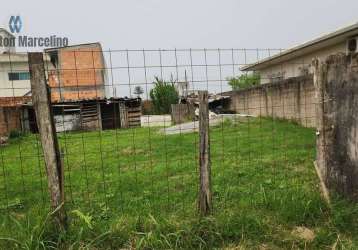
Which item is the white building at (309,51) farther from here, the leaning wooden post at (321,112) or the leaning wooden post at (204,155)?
the leaning wooden post at (204,155)

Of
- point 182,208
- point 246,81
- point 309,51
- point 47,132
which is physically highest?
point 309,51

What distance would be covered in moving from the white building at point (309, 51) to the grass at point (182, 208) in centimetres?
297

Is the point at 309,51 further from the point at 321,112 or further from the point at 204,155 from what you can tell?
the point at 204,155

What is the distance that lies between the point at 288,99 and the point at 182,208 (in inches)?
358

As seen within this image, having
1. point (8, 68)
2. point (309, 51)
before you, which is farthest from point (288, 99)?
point (8, 68)

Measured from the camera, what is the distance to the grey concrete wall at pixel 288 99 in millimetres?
10598

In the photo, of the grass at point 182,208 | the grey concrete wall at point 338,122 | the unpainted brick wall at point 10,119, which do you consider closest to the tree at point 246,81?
the grey concrete wall at point 338,122

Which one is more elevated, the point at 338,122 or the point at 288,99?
the point at 288,99

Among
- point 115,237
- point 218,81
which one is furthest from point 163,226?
point 218,81

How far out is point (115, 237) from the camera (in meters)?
3.03

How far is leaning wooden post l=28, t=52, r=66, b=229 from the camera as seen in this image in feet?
9.59

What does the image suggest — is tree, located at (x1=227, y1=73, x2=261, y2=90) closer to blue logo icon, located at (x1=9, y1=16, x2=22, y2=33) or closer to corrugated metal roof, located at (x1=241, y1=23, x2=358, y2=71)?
corrugated metal roof, located at (x1=241, y1=23, x2=358, y2=71)

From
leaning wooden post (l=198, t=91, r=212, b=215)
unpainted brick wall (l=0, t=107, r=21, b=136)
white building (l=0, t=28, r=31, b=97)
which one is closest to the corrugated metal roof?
leaning wooden post (l=198, t=91, r=212, b=215)

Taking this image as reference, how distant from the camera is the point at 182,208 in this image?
149 inches
